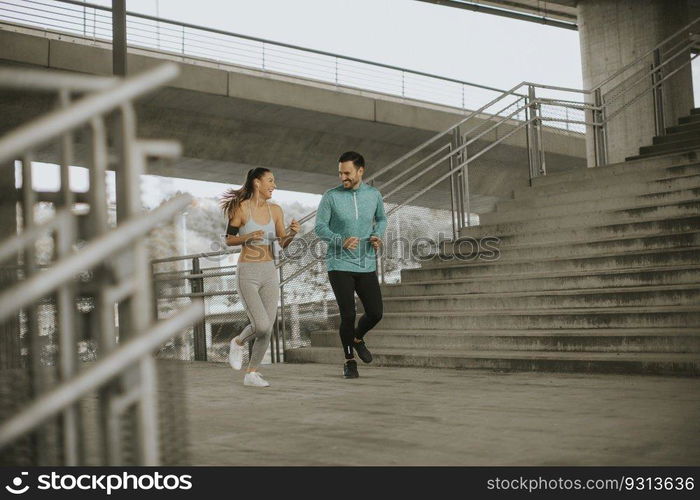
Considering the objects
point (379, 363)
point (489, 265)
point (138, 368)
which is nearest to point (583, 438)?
point (138, 368)

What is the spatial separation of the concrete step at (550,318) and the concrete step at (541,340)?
12 centimetres

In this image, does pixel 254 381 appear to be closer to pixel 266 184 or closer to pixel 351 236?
pixel 351 236

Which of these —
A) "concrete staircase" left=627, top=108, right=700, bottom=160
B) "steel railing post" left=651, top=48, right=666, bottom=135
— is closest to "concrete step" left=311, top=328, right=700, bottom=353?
"concrete staircase" left=627, top=108, right=700, bottom=160

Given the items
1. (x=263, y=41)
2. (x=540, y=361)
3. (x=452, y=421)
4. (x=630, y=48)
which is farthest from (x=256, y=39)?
(x=452, y=421)

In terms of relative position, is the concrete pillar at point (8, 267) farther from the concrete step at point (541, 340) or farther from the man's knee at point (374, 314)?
the concrete step at point (541, 340)

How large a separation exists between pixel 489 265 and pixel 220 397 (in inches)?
172

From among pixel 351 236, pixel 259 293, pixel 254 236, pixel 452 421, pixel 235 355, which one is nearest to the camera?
pixel 452 421

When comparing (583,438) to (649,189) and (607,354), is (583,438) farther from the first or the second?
(649,189)

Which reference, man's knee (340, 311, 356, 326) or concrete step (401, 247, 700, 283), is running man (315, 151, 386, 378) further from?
concrete step (401, 247, 700, 283)

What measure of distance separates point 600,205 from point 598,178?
0.87 m

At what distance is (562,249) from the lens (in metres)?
9.37

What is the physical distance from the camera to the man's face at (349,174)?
713cm

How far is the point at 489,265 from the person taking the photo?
386 inches

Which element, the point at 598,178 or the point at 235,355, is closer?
the point at 235,355
